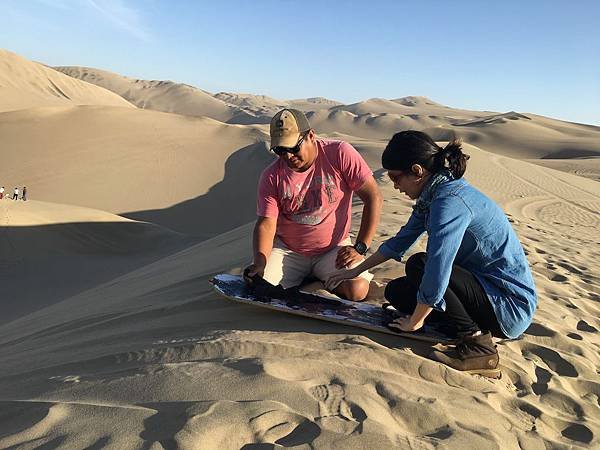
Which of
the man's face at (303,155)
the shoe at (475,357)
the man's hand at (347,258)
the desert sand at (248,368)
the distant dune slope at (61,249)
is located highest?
the man's face at (303,155)

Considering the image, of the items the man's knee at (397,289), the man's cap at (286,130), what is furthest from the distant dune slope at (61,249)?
the man's knee at (397,289)

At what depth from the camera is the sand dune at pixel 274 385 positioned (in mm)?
1919

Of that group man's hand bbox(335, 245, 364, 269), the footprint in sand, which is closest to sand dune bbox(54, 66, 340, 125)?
man's hand bbox(335, 245, 364, 269)

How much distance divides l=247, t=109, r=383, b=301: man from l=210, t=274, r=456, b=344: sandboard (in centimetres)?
18

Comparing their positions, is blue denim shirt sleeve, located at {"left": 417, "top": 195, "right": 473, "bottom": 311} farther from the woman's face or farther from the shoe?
the shoe

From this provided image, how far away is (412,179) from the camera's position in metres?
2.51

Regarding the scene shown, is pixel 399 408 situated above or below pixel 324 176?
below

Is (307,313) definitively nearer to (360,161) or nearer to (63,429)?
(360,161)

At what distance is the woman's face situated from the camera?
2.47 meters

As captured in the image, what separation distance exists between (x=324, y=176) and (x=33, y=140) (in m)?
21.0

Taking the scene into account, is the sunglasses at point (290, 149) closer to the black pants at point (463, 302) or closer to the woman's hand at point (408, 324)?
the black pants at point (463, 302)

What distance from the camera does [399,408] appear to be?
7.07ft

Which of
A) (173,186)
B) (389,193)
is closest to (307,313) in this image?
(389,193)

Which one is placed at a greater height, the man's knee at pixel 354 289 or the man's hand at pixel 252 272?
the man's hand at pixel 252 272
